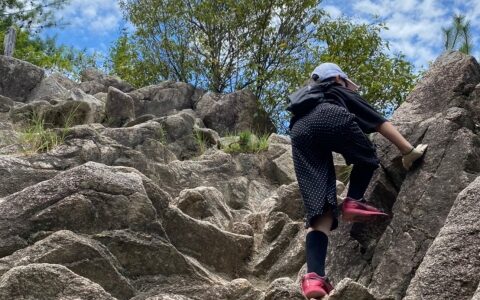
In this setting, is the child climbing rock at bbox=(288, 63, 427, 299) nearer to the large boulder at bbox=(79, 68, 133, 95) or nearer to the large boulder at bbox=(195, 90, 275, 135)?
the large boulder at bbox=(195, 90, 275, 135)

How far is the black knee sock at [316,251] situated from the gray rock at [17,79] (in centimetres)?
1393

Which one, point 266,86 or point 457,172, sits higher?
point 266,86

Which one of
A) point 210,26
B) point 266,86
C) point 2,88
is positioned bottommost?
point 2,88

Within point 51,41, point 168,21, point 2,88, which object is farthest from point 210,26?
point 51,41

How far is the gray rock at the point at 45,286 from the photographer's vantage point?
197 inches

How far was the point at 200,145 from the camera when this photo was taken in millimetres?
15211

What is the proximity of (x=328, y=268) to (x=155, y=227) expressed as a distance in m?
1.64

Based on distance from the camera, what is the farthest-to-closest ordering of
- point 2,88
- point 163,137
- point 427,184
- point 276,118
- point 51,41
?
point 51,41
point 276,118
point 2,88
point 163,137
point 427,184

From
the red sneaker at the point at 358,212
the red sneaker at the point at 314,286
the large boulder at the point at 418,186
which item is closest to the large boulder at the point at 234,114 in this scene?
the large boulder at the point at 418,186

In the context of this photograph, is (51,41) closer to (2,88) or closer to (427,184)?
(2,88)

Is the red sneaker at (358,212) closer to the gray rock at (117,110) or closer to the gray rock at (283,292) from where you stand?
the gray rock at (283,292)

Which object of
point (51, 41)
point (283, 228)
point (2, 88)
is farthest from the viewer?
point (51, 41)

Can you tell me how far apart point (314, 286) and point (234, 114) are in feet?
46.4

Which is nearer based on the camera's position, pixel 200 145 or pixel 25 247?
pixel 25 247
